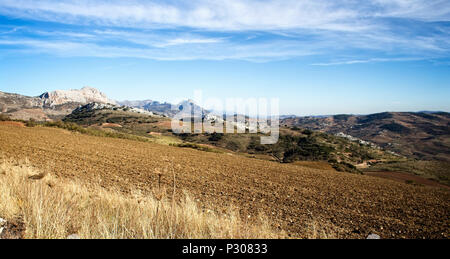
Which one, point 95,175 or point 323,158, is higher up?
point 95,175

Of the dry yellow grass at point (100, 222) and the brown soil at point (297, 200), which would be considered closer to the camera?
the dry yellow grass at point (100, 222)

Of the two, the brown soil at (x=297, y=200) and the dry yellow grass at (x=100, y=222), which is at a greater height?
the dry yellow grass at (x=100, y=222)

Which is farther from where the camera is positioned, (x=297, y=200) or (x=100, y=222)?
(x=297, y=200)

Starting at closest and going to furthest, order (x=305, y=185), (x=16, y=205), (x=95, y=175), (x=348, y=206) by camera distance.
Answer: (x=16, y=205)
(x=348, y=206)
(x=95, y=175)
(x=305, y=185)

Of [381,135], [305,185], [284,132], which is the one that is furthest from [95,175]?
[381,135]

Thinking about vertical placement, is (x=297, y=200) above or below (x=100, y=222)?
below

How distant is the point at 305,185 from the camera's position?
15281 millimetres

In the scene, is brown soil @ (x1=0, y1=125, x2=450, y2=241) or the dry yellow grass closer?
the dry yellow grass

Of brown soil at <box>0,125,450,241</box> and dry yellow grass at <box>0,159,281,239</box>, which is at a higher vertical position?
dry yellow grass at <box>0,159,281,239</box>
